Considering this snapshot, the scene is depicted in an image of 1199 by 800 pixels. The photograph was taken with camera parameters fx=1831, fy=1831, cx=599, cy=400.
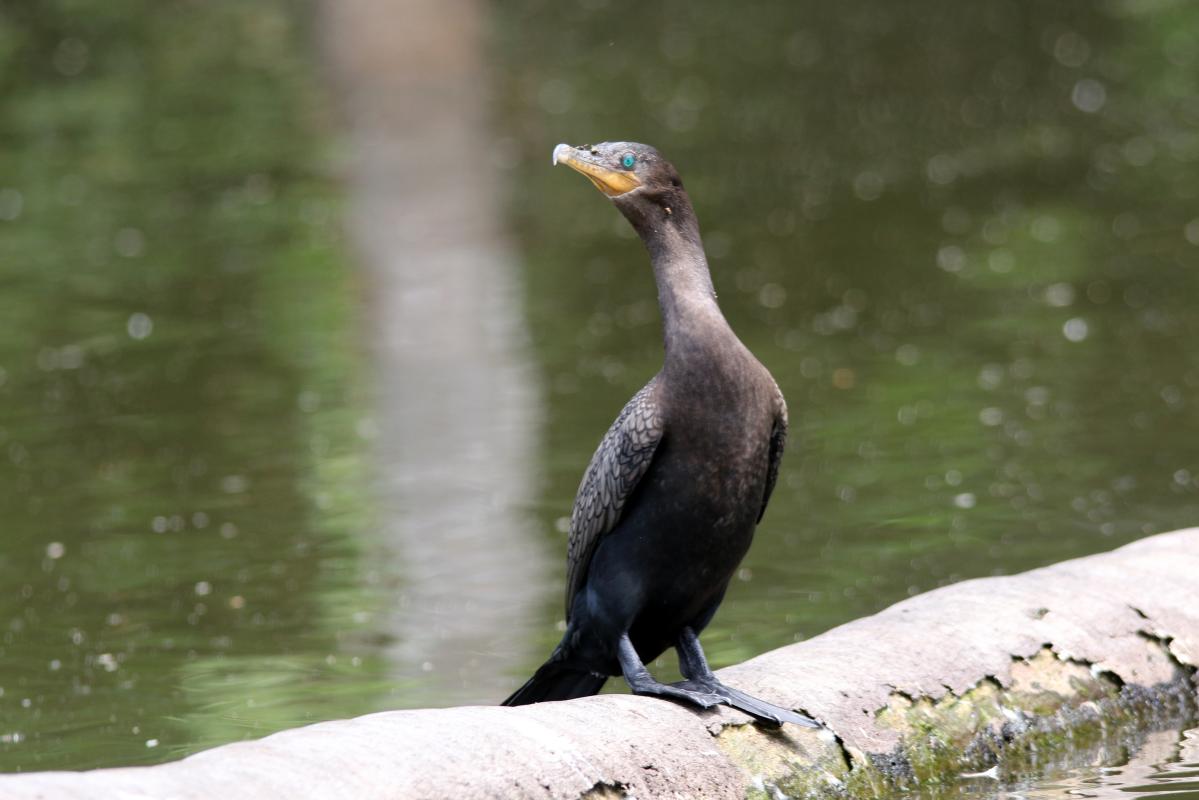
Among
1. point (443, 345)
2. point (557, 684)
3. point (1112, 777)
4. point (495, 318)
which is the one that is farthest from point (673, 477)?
point (495, 318)

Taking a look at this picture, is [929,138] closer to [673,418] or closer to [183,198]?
[183,198]

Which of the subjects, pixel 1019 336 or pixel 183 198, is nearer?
pixel 1019 336

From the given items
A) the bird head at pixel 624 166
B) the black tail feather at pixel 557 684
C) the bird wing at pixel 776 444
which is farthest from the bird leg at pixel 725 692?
the bird head at pixel 624 166

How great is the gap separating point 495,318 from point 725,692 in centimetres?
713

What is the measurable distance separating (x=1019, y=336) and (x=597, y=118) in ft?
25.0

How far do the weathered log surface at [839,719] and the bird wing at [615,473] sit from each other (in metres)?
0.44

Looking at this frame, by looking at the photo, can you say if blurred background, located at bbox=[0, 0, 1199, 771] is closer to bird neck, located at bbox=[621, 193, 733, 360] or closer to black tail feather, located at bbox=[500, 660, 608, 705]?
black tail feather, located at bbox=[500, 660, 608, 705]

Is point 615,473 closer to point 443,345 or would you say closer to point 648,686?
point 648,686

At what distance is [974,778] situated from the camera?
14.7ft

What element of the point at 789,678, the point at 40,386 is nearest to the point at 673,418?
the point at 789,678

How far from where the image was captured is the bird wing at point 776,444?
432 centimetres

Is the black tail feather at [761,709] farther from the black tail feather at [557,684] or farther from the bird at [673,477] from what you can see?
the black tail feather at [557,684]

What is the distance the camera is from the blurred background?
6609 mm

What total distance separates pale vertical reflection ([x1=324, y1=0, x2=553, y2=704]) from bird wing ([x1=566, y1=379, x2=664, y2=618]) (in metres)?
1.40
